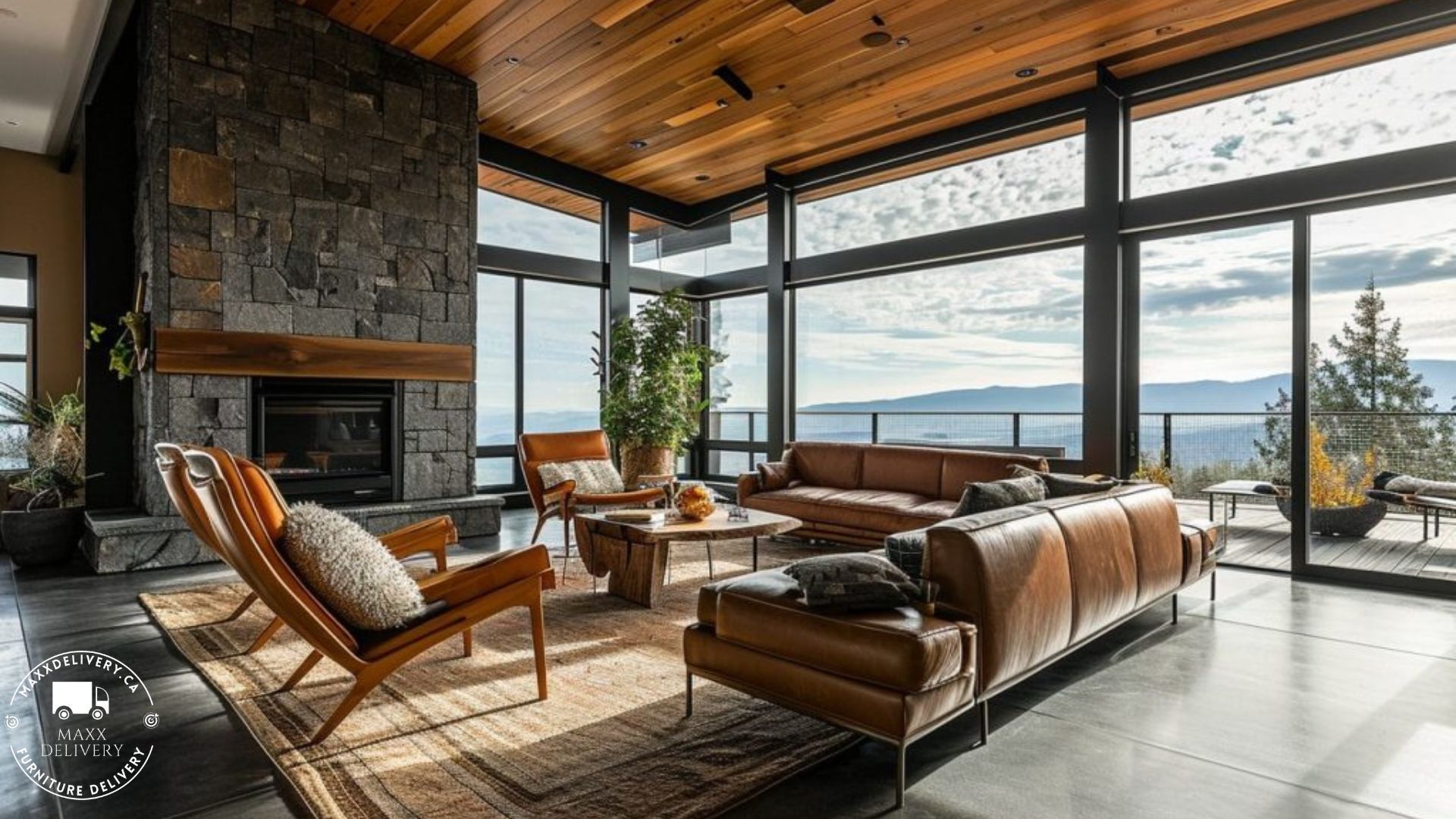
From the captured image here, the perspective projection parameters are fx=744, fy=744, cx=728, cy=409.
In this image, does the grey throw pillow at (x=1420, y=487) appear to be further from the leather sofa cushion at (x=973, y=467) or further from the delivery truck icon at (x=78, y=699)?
the delivery truck icon at (x=78, y=699)

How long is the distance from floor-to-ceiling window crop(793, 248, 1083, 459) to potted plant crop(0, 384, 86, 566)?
6002 mm

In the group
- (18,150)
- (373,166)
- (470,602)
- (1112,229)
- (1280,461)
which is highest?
(18,150)

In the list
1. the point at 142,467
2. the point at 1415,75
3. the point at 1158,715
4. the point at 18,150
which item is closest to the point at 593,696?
the point at 1158,715

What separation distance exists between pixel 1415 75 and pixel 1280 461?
7.88 feet

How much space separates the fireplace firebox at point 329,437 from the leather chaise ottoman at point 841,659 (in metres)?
4.13

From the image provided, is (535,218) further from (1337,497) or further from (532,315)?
(1337,497)

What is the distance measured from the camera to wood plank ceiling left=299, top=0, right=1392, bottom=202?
457 centimetres

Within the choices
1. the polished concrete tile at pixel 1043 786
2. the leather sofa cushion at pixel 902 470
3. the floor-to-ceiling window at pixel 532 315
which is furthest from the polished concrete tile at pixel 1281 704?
the floor-to-ceiling window at pixel 532 315

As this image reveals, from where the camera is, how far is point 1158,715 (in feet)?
8.49

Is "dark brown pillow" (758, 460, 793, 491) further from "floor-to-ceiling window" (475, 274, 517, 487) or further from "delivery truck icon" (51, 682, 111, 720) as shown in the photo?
"delivery truck icon" (51, 682, 111, 720)

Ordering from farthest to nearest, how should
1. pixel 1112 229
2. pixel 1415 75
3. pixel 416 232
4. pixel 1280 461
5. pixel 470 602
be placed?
pixel 416 232
pixel 1112 229
pixel 1280 461
pixel 1415 75
pixel 470 602

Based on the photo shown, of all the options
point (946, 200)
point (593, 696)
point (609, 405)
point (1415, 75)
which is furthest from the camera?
point (609, 405)

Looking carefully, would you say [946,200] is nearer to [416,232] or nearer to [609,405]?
[609,405]

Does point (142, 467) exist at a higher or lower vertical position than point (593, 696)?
higher
